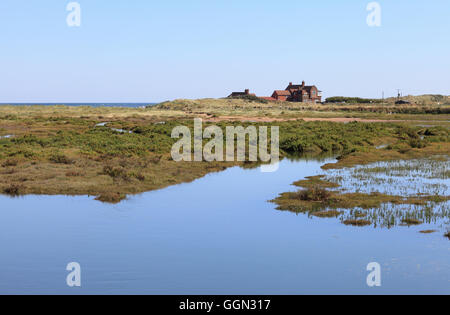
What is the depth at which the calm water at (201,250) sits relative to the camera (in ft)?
45.2

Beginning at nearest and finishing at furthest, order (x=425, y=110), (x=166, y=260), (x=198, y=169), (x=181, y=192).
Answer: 1. (x=166, y=260)
2. (x=181, y=192)
3. (x=198, y=169)
4. (x=425, y=110)

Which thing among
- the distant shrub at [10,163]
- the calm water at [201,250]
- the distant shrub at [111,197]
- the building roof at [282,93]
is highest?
the building roof at [282,93]

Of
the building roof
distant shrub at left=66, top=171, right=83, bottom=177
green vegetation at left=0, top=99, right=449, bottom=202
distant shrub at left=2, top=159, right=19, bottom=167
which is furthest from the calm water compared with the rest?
the building roof

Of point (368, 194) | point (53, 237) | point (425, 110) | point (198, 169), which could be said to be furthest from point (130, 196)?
point (425, 110)

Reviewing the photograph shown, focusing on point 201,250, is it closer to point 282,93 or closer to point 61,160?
point 61,160

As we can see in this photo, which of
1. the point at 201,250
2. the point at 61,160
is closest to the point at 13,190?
the point at 61,160

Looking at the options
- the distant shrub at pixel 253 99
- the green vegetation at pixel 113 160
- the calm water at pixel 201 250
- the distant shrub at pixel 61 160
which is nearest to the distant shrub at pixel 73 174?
the green vegetation at pixel 113 160

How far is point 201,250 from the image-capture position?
1678cm

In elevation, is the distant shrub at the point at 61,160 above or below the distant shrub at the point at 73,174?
above

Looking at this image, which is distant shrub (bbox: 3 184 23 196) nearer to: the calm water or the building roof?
the calm water

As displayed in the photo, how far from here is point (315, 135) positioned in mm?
59062

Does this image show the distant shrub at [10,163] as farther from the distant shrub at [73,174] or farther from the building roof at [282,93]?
the building roof at [282,93]
